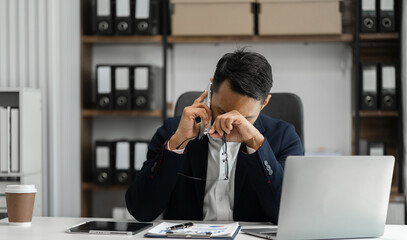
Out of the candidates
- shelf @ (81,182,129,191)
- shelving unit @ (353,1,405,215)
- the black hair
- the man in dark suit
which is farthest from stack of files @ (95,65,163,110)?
the black hair

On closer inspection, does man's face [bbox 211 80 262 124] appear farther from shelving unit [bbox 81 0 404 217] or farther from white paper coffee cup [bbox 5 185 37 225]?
shelving unit [bbox 81 0 404 217]

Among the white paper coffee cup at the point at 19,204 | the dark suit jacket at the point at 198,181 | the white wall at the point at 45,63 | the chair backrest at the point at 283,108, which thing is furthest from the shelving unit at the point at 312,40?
the white paper coffee cup at the point at 19,204

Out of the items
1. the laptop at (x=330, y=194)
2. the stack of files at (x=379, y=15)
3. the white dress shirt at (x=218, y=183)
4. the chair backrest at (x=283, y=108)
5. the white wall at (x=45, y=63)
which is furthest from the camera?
the stack of files at (x=379, y=15)

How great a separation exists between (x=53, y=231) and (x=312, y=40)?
2205 mm

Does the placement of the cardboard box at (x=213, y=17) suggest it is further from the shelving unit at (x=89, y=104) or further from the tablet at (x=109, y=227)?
the tablet at (x=109, y=227)

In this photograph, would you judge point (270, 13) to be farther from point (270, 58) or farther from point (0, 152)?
point (0, 152)

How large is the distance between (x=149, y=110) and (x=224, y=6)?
2.45 ft

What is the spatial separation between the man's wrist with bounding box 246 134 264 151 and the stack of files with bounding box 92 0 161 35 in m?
1.84

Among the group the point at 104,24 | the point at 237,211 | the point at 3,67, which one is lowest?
the point at 237,211

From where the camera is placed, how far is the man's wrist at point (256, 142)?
1582 mm

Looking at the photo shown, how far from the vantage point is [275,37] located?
328 centimetres

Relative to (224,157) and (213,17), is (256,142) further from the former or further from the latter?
(213,17)

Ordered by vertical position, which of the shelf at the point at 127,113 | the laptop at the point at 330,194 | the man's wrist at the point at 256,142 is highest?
the shelf at the point at 127,113

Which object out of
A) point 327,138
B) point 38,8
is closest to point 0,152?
point 38,8
